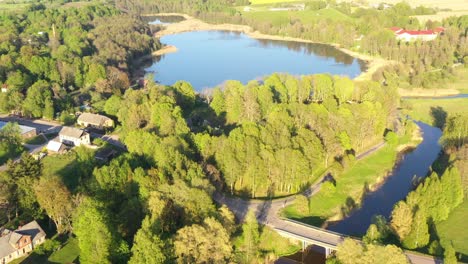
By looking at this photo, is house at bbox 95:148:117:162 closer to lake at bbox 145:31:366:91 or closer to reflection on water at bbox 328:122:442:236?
reflection on water at bbox 328:122:442:236

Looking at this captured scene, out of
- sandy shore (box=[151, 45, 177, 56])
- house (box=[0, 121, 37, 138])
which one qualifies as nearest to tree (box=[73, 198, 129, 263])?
house (box=[0, 121, 37, 138])

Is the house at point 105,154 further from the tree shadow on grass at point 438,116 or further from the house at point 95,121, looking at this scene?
the tree shadow on grass at point 438,116

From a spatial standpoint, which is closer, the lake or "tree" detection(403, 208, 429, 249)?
"tree" detection(403, 208, 429, 249)

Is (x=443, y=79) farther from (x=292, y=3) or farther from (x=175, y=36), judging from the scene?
(x=292, y=3)

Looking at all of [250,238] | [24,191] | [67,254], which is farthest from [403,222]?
[24,191]

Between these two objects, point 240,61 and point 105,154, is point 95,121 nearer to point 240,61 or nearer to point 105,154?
point 105,154

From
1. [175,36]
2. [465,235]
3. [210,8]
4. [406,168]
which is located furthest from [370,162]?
[210,8]
